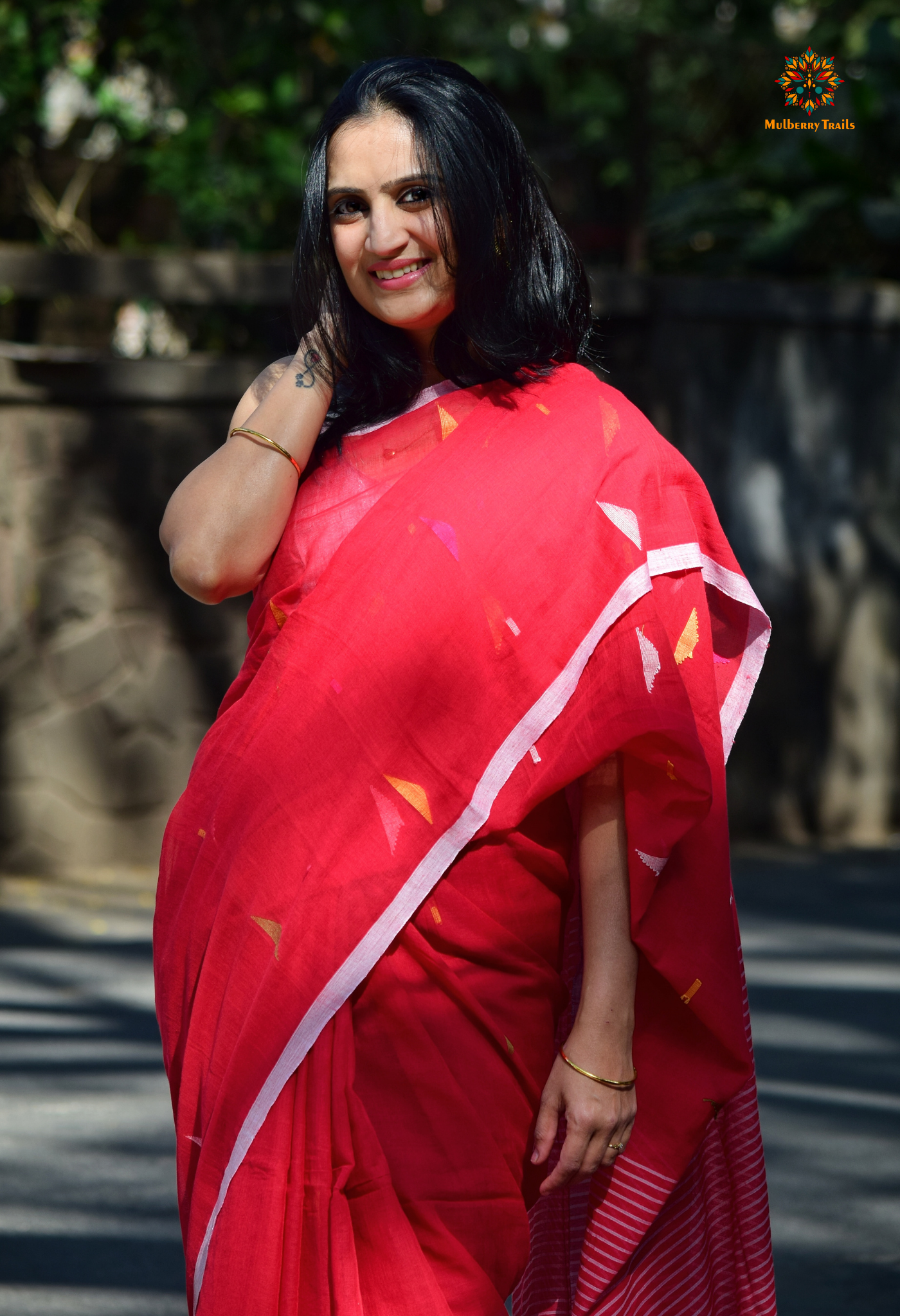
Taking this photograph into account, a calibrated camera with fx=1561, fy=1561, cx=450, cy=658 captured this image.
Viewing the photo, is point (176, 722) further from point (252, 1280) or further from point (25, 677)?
point (252, 1280)

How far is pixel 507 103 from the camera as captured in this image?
970 cm

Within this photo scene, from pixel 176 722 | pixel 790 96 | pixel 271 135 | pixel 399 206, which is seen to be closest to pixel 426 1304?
pixel 399 206

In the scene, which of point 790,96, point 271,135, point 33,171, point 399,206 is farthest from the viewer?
point 33,171

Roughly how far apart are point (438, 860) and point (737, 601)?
0.52m

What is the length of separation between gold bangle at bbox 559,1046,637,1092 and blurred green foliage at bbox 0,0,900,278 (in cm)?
576

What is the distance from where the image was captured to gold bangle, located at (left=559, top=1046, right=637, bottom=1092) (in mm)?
1760

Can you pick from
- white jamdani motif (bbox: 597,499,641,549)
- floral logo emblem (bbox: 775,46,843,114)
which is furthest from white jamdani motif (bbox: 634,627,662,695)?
floral logo emblem (bbox: 775,46,843,114)

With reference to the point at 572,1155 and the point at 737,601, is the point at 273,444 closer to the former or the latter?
the point at 737,601

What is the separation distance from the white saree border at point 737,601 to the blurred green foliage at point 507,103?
17.8ft

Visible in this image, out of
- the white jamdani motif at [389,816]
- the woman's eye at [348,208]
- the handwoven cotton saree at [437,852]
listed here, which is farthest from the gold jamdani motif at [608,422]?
the white jamdani motif at [389,816]

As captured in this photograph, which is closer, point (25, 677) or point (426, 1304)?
point (426, 1304)

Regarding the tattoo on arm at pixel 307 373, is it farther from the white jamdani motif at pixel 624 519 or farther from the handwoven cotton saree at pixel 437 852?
the white jamdani motif at pixel 624 519

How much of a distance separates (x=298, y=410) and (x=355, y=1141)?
0.85 metres

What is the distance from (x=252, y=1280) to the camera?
168 centimetres
